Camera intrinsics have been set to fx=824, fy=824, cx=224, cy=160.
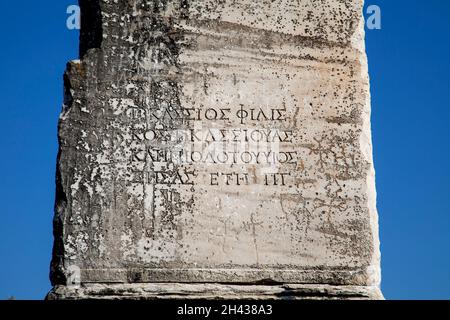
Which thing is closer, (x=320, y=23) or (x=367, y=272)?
(x=367, y=272)

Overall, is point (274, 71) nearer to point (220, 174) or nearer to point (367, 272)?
point (220, 174)

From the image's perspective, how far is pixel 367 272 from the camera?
213 inches

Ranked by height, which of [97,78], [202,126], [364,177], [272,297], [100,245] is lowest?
[272,297]

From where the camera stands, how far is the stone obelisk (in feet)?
17.5

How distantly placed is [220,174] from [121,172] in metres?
0.66

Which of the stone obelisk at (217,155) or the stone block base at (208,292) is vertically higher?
the stone obelisk at (217,155)

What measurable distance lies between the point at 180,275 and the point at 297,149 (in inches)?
45.5

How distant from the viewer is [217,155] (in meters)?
5.54

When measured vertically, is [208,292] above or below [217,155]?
below

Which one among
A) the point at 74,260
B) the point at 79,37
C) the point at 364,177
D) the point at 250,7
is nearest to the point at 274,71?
the point at 250,7

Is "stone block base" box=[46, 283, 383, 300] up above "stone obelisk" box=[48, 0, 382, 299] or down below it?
below

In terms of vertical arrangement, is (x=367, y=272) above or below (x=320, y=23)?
below

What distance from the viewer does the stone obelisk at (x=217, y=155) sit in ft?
17.5

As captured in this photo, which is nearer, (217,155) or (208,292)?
(208,292)
